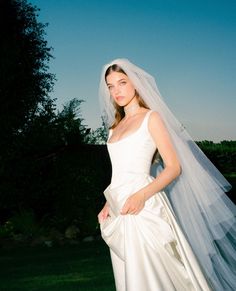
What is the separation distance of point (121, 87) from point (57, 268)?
596cm

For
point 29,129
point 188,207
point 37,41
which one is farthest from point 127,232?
point 37,41

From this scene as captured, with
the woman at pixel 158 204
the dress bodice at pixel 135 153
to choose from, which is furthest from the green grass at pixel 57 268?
the dress bodice at pixel 135 153

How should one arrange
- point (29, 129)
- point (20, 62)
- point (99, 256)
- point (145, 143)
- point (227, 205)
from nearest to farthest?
1. point (145, 143)
2. point (227, 205)
3. point (99, 256)
4. point (29, 129)
5. point (20, 62)

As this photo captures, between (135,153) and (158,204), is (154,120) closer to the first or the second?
(135,153)

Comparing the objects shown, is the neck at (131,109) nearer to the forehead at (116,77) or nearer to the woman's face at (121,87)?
the woman's face at (121,87)

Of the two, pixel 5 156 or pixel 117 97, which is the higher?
pixel 5 156

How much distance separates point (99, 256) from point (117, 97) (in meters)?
6.91

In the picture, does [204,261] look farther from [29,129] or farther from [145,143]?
[29,129]

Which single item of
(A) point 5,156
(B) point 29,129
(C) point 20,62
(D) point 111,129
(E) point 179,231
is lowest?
(E) point 179,231

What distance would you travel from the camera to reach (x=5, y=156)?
14.7 metres

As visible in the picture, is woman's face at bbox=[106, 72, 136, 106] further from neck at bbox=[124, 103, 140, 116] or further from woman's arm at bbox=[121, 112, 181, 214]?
woman's arm at bbox=[121, 112, 181, 214]

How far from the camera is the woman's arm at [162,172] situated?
339 centimetres

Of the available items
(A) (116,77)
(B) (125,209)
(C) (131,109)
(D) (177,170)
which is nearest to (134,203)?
(B) (125,209)

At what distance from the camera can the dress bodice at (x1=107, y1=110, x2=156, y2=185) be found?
11.9 ft
